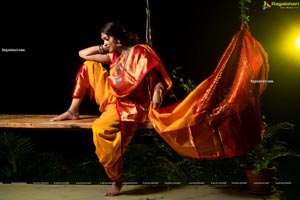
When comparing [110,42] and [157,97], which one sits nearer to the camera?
[157,97]

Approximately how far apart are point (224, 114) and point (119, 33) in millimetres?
1374

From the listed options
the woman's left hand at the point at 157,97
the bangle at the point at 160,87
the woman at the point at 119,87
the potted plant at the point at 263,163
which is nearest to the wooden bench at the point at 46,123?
the woman at the point at 119,87

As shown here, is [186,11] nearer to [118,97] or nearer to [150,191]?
[118,97]

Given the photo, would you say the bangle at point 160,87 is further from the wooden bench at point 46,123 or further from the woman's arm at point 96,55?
the woman's arm at point 96,55

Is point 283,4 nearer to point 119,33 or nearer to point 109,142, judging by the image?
point 119,33

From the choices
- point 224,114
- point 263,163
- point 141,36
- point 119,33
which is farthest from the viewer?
point 141,36

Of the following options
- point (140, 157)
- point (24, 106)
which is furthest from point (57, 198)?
point (24, 106)

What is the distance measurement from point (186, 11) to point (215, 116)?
2.20 metres

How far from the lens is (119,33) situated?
546cm

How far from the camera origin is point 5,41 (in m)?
7.00

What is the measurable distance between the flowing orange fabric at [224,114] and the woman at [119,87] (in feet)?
0.97

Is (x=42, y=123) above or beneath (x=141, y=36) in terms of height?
beneath

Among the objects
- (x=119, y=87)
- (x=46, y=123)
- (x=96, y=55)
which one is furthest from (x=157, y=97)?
(x=46, y=123)

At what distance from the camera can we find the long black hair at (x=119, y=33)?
538 centimetres
